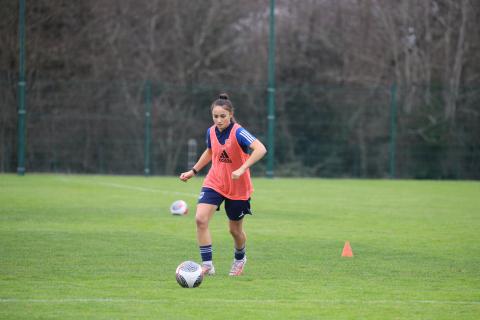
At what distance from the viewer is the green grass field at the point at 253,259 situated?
7.56 metres

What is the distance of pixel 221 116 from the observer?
30.6 ft

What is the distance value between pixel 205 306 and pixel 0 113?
25.1 m

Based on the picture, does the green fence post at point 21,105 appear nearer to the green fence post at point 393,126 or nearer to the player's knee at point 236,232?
the green fence post at point 393,126

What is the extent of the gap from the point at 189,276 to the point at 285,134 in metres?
23.1

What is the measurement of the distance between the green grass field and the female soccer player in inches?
11.6

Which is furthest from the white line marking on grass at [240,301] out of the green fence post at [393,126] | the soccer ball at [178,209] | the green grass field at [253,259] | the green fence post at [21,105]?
the green fence post at [393,126]

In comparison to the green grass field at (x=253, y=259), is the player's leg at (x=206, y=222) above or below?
above

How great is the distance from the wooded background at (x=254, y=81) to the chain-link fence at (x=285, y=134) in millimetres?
46

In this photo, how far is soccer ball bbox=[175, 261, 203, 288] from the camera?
847cm

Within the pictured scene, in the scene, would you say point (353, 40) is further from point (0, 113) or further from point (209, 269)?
point (209, 269)

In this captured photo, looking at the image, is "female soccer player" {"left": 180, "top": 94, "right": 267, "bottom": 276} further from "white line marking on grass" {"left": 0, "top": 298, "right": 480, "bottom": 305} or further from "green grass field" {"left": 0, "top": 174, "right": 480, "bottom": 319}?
"white line marking on grass" {"left": 0, "top": 298, "right": 480, "bottom": 305}

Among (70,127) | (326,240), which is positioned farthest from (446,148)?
(326,240)

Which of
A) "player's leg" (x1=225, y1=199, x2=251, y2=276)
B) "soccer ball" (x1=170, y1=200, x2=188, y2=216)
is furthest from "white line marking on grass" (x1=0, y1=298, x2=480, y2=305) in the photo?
"soccer ball" (x1=170, y1=200, x2=188, y2=216)

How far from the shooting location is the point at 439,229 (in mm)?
14711
